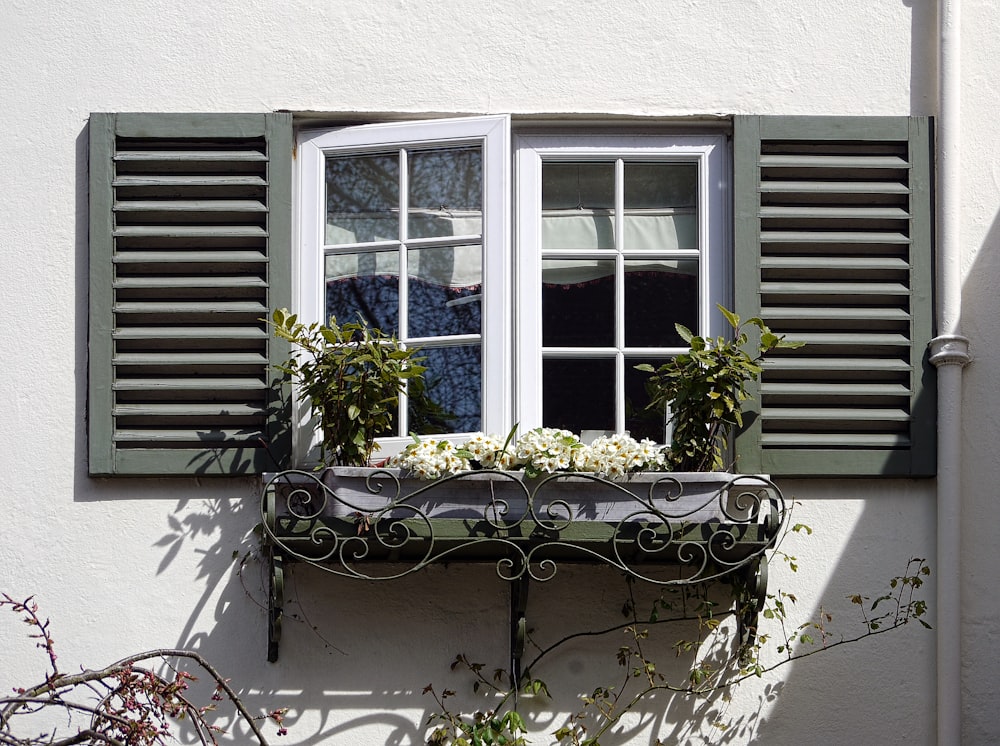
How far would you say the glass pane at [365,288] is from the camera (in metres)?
5.93

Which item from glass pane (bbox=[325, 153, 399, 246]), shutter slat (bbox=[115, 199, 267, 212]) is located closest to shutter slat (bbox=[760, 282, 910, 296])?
glass pane (bbox=[325, 153, 399, 246])

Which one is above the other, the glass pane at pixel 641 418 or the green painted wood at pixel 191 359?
the green painted wood at pixel 191 359

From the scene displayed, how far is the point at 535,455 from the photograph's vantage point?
17.6 feet

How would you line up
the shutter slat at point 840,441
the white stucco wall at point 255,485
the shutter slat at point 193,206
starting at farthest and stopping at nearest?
the shutter slat at point 193,206 → the shutter slat at point 840,441 → the white stucco wall at point 255,485

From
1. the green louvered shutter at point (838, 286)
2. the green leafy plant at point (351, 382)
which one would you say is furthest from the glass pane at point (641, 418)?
the green leafy plant at point (351, 382)

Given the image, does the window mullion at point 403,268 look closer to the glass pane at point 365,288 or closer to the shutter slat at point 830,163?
the glass pane at point 365,288

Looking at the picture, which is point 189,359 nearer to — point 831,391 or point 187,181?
Result: point 187,181

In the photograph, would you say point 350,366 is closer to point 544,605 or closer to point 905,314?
point 544,605

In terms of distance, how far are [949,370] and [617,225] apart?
129 centimetres

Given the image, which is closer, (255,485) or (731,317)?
(731,317)

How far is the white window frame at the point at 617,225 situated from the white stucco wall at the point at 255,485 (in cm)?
13

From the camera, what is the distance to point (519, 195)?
598 cm

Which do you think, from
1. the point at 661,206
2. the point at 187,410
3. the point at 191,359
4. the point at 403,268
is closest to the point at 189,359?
the point at 191,359

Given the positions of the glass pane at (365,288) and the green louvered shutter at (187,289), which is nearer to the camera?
the green louvered shutter at (187,289)
